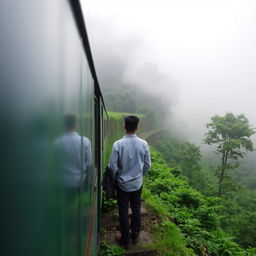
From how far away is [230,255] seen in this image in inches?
171

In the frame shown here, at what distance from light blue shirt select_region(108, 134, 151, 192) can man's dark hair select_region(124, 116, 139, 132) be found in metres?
0.09

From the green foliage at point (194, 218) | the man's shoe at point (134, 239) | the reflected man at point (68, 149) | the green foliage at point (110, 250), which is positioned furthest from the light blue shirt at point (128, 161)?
the reflected man at point (68, 149)

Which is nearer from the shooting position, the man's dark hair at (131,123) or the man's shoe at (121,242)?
the man's dark hair at (131,123)

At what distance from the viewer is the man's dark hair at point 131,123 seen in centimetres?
289

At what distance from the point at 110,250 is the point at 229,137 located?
23.9 metres

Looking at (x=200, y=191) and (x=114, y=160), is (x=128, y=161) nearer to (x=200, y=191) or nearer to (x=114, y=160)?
(x=114, y=160)

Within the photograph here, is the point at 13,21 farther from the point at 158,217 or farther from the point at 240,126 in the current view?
the point at 240,126

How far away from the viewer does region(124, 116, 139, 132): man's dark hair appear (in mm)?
2895

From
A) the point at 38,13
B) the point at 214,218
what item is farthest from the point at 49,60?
the point at 214,218

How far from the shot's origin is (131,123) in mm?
2895

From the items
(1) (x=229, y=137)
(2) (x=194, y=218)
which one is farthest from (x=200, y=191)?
(2) (x=194, y=218)

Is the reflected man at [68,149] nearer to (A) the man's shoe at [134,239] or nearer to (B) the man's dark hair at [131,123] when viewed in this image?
(B) the man's dark hair at [131,123]

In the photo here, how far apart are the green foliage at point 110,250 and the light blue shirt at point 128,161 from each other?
1.02m

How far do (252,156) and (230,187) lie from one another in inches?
1863
